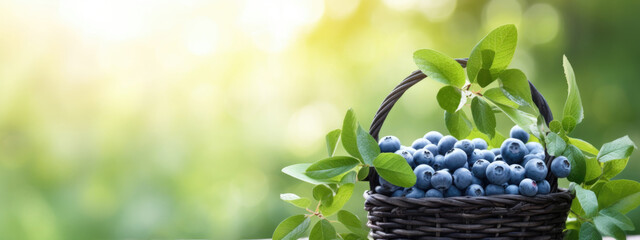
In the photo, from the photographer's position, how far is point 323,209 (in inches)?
31.6

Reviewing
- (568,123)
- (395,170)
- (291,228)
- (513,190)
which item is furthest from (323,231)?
(568,123)

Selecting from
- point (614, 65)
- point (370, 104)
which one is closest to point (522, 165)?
point (370, 104)

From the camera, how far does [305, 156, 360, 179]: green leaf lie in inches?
29.9

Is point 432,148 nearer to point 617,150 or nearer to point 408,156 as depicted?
point 408,156

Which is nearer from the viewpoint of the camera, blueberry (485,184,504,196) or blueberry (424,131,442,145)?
blueberry (485,184,504,196)

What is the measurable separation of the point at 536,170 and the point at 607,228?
0.13 metres

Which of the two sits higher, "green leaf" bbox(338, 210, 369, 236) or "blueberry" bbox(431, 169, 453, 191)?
"blueberry" bbox(431, 169, 453, 191)

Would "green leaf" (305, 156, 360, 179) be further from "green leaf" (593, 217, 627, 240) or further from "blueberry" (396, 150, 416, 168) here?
"green leaf" (593, 217, 627, 240)

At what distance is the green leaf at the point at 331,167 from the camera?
758 millimetres

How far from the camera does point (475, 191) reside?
0.72 metres

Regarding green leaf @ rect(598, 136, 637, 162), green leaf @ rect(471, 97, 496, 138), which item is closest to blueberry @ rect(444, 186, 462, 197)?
green leaf @ rect(471, 97, 496, 138)

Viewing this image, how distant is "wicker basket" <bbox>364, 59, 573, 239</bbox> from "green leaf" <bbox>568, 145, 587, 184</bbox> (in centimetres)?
3

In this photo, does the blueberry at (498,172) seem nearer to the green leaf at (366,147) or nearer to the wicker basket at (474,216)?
the wicker basket at (474,216)

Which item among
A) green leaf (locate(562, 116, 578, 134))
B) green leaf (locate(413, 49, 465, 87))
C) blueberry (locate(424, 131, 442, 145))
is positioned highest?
green leaf (locate(413, 49, 465, 87))
